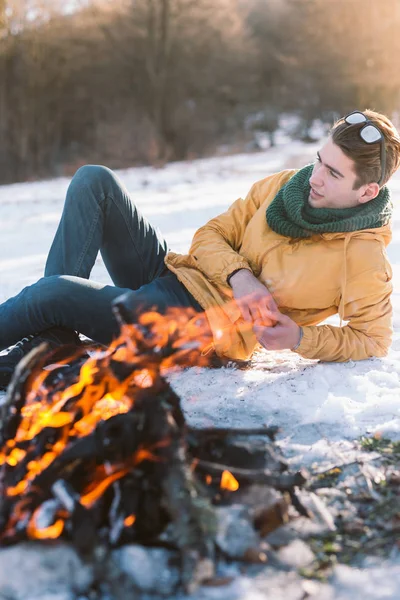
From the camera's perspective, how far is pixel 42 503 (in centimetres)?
187

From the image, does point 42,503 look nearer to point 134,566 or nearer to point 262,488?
point 134,566

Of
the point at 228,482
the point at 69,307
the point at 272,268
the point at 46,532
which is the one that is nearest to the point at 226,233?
the point at 272,268

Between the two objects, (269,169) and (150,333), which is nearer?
(150,333)

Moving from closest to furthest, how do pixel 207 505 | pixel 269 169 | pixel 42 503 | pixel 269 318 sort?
pixel 207 505, pixel 42 503, pixel 269 318, pixel 269 169

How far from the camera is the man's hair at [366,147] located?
268 cm

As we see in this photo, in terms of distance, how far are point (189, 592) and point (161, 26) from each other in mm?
18513

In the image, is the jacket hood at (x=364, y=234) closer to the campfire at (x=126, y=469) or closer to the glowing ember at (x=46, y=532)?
the campfire at (x=126, y=469)

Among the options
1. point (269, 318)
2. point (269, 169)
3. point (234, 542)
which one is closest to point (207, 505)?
point (234, 542)

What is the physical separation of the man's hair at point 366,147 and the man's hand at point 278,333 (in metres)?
0.67

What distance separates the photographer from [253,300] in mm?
2871

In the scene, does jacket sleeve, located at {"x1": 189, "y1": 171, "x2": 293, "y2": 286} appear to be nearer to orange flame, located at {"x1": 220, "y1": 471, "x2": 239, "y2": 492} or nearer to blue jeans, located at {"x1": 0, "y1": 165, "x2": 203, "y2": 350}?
blue jeans, located at {"x1": 0, "y1": 165, "x2": 203, "y2": 350}

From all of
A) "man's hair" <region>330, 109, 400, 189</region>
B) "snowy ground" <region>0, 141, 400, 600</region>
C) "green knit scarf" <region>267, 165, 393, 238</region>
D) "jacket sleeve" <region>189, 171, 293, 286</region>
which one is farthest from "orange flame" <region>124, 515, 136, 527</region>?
"man's hair" <region>330, 109, 400, 189</region>

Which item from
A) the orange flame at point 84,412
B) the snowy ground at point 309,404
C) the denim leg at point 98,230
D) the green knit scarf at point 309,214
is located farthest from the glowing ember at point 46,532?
the green knit scarf at point 309,214

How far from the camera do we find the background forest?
55.7ft
